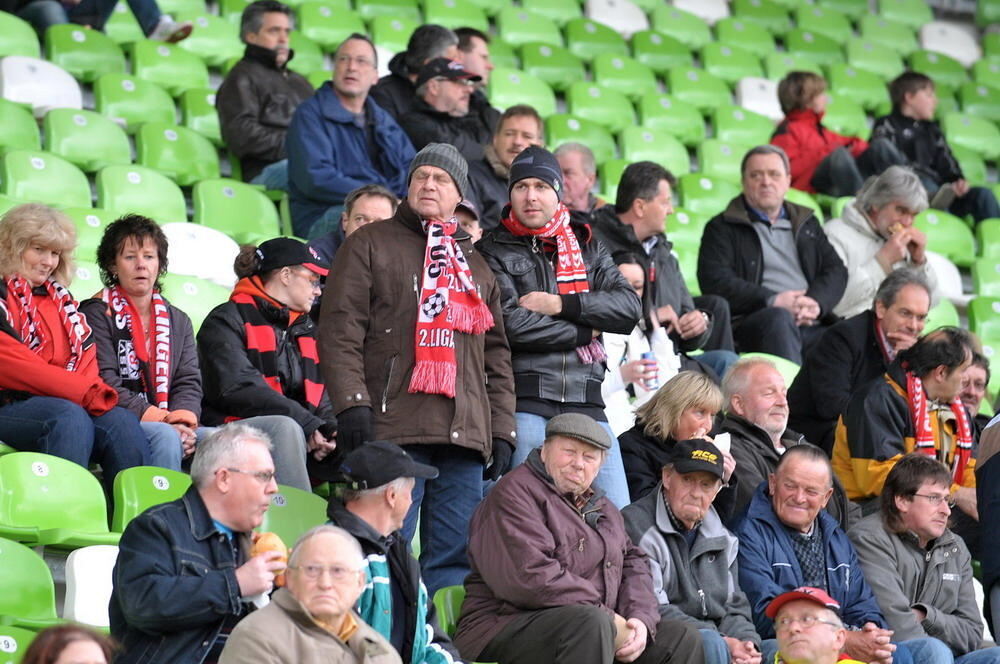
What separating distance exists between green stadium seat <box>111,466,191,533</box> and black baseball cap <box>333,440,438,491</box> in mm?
731

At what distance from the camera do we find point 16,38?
837cm

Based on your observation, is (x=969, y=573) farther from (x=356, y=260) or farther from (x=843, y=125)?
(x=843, y=125)

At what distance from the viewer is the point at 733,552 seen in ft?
18.5

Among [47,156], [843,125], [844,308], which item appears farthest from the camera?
[843,125]

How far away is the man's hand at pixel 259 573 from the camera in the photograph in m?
4.21

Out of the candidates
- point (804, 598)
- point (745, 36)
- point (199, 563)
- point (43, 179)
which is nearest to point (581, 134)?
point (745, 36)

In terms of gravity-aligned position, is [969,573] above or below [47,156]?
below

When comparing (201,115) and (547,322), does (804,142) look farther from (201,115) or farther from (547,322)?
(547,322)

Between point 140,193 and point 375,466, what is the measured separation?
3189 millimetres

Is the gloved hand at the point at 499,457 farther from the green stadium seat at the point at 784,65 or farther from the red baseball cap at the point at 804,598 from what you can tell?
the green stadium seat at the point at 784,65

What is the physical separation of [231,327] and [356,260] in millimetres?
717

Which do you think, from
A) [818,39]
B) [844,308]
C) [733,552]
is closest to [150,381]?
[733,552]

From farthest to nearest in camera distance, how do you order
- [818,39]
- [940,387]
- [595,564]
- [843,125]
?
[818,39] < [843,125] < [940,387] < [595,564]

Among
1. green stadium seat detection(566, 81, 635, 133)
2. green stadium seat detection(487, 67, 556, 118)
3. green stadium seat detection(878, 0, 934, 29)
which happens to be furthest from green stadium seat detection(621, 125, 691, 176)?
green stadium seat detection(878, 0, 934, 29)
